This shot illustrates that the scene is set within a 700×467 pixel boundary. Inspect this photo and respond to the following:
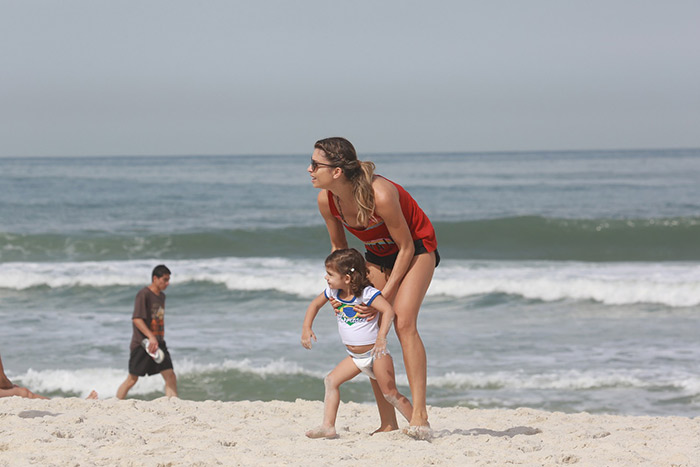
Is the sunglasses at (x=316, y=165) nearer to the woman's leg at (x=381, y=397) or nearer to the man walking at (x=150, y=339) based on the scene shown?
the woman's leg at (x=381, y=397)

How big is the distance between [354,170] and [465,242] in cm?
2022

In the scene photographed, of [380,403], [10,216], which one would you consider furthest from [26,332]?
[10,216]

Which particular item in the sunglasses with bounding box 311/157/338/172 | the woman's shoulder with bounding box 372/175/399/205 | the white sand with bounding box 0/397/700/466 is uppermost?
the sunglasses with bounding box 311/157/338/172

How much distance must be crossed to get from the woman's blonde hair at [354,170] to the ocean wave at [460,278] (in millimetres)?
10283

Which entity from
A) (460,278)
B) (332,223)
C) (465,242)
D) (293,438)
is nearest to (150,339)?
(293,438)

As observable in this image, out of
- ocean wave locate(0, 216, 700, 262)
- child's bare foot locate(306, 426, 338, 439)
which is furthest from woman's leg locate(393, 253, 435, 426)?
ocean wave locate(0, 216, 700, 262)

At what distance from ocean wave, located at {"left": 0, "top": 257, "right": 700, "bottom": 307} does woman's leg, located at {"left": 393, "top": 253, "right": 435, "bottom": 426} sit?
388 inches

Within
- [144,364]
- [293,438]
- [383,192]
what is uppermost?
[383,192]

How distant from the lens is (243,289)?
15.1 meters

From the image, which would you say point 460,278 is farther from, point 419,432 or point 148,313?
point 419,432

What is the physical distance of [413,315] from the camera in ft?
14.3

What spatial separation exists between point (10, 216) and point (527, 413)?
90.0ft

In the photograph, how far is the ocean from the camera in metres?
8.19

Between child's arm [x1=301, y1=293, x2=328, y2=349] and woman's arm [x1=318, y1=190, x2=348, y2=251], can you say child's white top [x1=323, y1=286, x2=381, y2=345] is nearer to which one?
child's arm [x1=301, y1=293, x2=328, y2=349]
